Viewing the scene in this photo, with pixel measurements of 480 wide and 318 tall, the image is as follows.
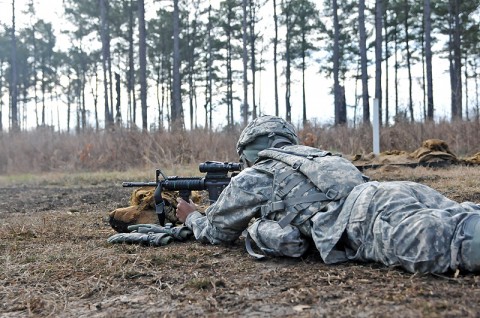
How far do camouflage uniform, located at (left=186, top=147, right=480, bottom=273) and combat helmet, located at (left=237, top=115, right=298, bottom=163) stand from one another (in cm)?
32

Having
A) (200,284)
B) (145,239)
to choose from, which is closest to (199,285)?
(200,284)

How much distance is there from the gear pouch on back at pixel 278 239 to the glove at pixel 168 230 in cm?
93

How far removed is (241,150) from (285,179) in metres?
0.74

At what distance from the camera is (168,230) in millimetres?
3990

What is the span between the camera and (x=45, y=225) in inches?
193

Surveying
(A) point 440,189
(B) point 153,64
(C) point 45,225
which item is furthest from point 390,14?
(C) point 45,225

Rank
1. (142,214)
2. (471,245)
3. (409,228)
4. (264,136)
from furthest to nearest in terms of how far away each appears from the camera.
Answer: (142,214)
(264,136)
(409,228)
(471,245)

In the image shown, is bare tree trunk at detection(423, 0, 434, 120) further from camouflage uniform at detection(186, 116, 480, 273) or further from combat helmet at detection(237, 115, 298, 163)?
camouflage uniform at detection(186, 116, 480, 273)

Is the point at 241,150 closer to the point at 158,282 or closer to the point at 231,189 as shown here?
the point at 231,189

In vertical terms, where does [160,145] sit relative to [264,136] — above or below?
above

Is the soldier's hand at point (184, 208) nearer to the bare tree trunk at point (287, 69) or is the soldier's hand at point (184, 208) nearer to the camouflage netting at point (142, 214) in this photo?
the camouflage netting at point (142, 214)

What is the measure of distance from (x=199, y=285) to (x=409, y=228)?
1050 mm

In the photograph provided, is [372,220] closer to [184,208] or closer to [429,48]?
[184,208]

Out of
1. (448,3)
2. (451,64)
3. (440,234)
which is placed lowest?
(440,234)
